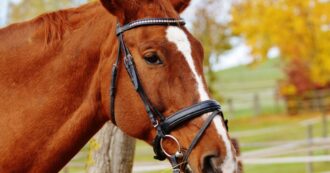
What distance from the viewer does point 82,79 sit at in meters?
3.25

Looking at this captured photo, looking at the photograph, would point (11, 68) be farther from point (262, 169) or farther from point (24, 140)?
point (262, 169)

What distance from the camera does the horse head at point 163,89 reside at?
2785 mm

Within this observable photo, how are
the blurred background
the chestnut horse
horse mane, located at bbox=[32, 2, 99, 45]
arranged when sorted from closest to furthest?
1. the chestnut horse
2. horse mane, located at bbox=[32, 2, 99, 45]
3. the blurred background

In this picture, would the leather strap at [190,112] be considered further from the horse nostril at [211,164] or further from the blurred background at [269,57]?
the blurred background at [269,57]

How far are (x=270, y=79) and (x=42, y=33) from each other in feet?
183

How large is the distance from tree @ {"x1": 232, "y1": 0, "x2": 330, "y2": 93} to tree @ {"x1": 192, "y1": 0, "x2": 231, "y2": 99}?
17.4ft

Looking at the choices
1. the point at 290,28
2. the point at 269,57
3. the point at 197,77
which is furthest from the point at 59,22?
the point at 269,57

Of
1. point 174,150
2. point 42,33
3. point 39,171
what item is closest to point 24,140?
point 39,171

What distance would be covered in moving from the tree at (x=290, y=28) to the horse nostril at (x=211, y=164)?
1737cm

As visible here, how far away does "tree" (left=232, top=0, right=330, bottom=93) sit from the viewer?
64.1 ft

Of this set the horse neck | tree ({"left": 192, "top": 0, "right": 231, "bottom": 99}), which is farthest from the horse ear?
tree ({"left": 192, "top": 0, "right": 231, "bottom": 99})

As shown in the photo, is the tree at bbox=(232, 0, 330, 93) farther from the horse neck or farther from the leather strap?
the leather strap

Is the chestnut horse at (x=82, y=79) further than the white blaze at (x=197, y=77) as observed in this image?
Yes

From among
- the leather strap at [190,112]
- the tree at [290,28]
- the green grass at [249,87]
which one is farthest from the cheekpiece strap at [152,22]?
the green grass at [249,87]
